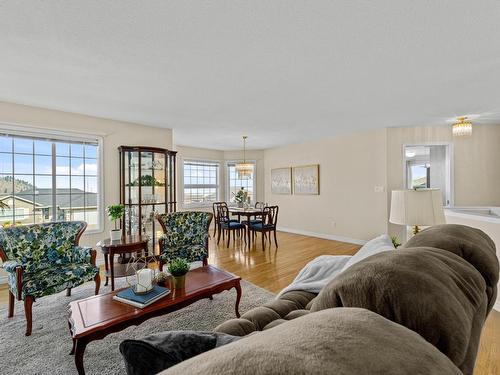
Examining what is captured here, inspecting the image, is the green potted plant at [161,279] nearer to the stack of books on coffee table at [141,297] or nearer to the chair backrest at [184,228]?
the stack of books on coffee table at [141,297]

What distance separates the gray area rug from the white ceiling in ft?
7.86

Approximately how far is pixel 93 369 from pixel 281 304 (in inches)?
55.5

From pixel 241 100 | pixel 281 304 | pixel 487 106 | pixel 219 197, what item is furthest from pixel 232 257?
pixel 487 106

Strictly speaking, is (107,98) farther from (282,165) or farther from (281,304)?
(282,165)

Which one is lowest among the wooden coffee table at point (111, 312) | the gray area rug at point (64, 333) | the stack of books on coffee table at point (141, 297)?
the gray area rug at point (64, 333)

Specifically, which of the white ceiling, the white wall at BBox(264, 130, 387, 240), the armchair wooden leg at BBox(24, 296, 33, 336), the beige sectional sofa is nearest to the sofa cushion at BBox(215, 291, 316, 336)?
the beige sectional sofa

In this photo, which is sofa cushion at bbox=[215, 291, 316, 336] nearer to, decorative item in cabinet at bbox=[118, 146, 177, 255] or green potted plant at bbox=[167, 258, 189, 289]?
green potted plant at bbox=[167, 258, 189, 289]

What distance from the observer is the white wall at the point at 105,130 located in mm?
3303

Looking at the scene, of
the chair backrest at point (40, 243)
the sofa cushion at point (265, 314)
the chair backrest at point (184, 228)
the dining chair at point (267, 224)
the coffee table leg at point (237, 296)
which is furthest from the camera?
the dining chair at point (267, 224)

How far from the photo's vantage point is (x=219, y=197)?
7.42m

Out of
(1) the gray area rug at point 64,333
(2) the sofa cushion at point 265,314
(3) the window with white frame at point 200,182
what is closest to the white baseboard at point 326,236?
(3) the window with white frame at point 200,182

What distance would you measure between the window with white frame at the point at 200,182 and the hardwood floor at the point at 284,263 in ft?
6.24

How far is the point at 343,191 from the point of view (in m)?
5.48

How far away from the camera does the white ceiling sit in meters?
1.59
